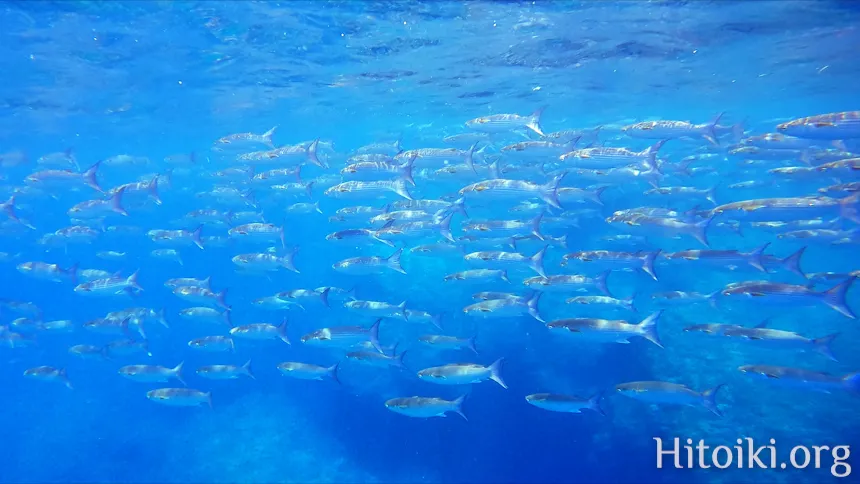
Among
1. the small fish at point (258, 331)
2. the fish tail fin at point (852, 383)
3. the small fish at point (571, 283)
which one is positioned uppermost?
the small fish at point (571, 283)

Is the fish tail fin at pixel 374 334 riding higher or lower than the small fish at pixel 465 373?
higher

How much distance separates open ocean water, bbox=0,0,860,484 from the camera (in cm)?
952

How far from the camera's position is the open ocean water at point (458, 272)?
952 centimetres

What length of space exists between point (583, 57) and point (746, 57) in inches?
281

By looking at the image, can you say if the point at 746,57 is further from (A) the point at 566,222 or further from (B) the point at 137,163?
(B) the point at 137,163

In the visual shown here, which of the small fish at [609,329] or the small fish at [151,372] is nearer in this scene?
the small fish at [609,329]

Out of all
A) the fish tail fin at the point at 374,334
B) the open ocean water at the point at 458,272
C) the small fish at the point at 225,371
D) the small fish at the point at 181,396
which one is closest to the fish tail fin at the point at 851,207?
the open ocean water at the point at 458,272

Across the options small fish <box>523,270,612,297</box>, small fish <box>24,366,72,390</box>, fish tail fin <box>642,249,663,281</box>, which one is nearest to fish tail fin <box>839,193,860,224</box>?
fish tail fin <box>642,249,663,281</box>

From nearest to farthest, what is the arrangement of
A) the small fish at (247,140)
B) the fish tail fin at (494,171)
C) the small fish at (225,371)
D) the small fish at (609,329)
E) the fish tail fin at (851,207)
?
the small fish at (609,329) < the fish tail fin at (851,207) < the small fish at (225,371) < the fish tail fin at (494,171) < the small fish at (247,140)

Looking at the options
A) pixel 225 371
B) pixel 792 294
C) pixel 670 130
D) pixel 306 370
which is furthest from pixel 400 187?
pixel 792 294

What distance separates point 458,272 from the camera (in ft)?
37.2

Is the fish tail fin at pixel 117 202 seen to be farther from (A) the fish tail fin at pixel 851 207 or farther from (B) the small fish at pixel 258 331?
(A) the fish tail fin at pixel 851 207

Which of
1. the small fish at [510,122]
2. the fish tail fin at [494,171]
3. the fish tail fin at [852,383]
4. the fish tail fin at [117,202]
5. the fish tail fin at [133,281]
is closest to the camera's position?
the fish tail fin at [852,383]

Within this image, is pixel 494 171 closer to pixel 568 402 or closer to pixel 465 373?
pixel 465 373
